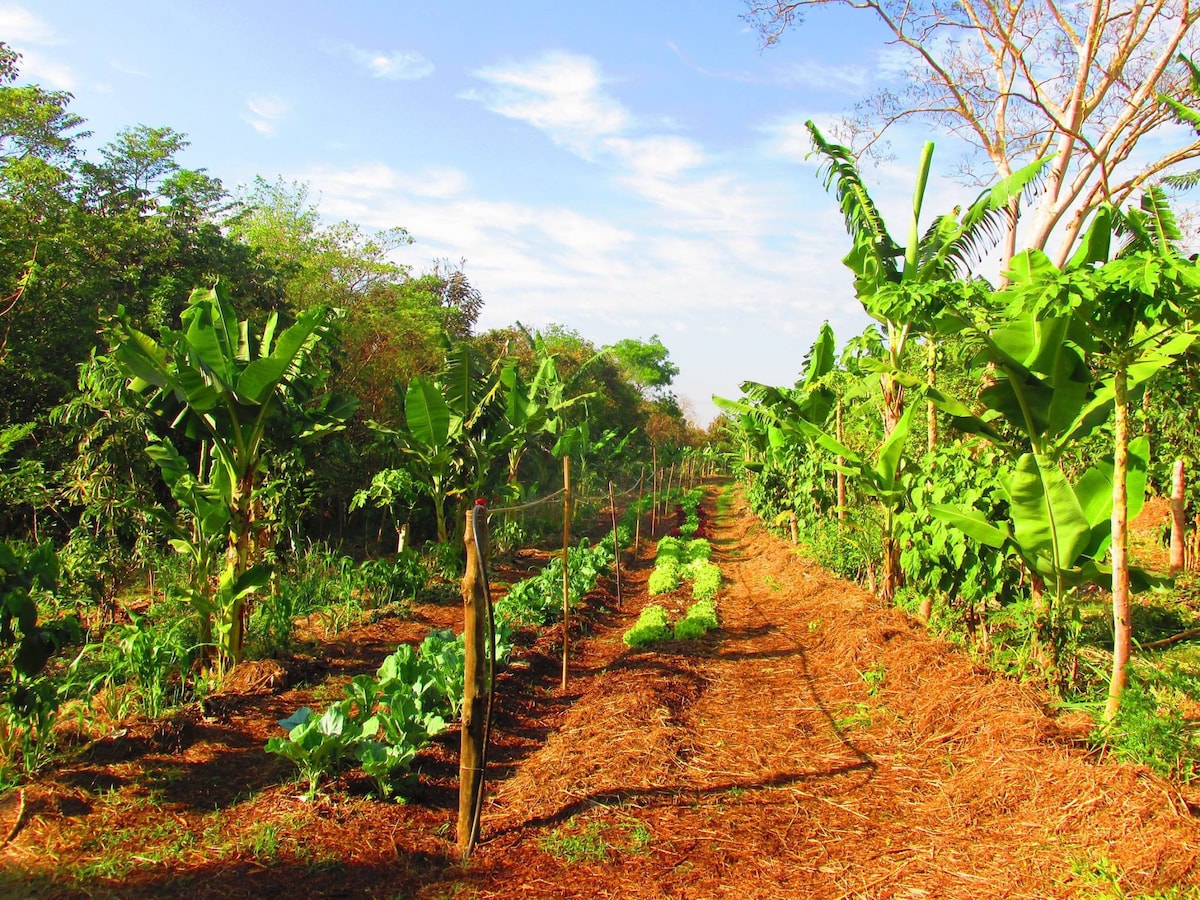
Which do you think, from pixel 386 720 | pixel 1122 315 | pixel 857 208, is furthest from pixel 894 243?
pixel 386 720

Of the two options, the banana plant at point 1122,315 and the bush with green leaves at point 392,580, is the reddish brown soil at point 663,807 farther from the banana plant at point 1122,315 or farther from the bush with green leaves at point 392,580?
the bush with green leaves at point 392,580

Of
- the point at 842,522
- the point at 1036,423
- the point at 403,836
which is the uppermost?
the point at 1036,423

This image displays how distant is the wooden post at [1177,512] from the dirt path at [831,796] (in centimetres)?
389

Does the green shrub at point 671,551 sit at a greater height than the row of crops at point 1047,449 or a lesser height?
lesser

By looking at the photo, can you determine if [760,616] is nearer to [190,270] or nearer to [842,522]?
[842,522]

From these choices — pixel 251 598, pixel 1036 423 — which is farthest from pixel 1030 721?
pixel 251 598

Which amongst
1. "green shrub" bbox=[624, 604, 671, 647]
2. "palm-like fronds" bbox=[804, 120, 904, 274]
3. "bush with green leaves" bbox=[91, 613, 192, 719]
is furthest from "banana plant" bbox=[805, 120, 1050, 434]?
"bush with green leaves" bbox=[91, 613, 192, 719]

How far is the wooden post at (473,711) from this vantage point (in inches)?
167

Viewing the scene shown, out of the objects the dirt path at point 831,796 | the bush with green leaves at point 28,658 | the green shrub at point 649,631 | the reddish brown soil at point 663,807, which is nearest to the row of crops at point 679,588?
the green shrub at point 649,631

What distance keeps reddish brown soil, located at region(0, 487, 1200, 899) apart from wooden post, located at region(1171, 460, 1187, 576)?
12.8ft

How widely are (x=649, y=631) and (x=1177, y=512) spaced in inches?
241

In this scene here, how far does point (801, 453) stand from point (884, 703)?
8.66m

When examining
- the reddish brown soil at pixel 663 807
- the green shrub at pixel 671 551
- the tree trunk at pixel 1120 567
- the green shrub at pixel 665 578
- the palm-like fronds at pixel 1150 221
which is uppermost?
the palm-like fronds at pixel 1150 221

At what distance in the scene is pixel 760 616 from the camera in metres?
10.2
